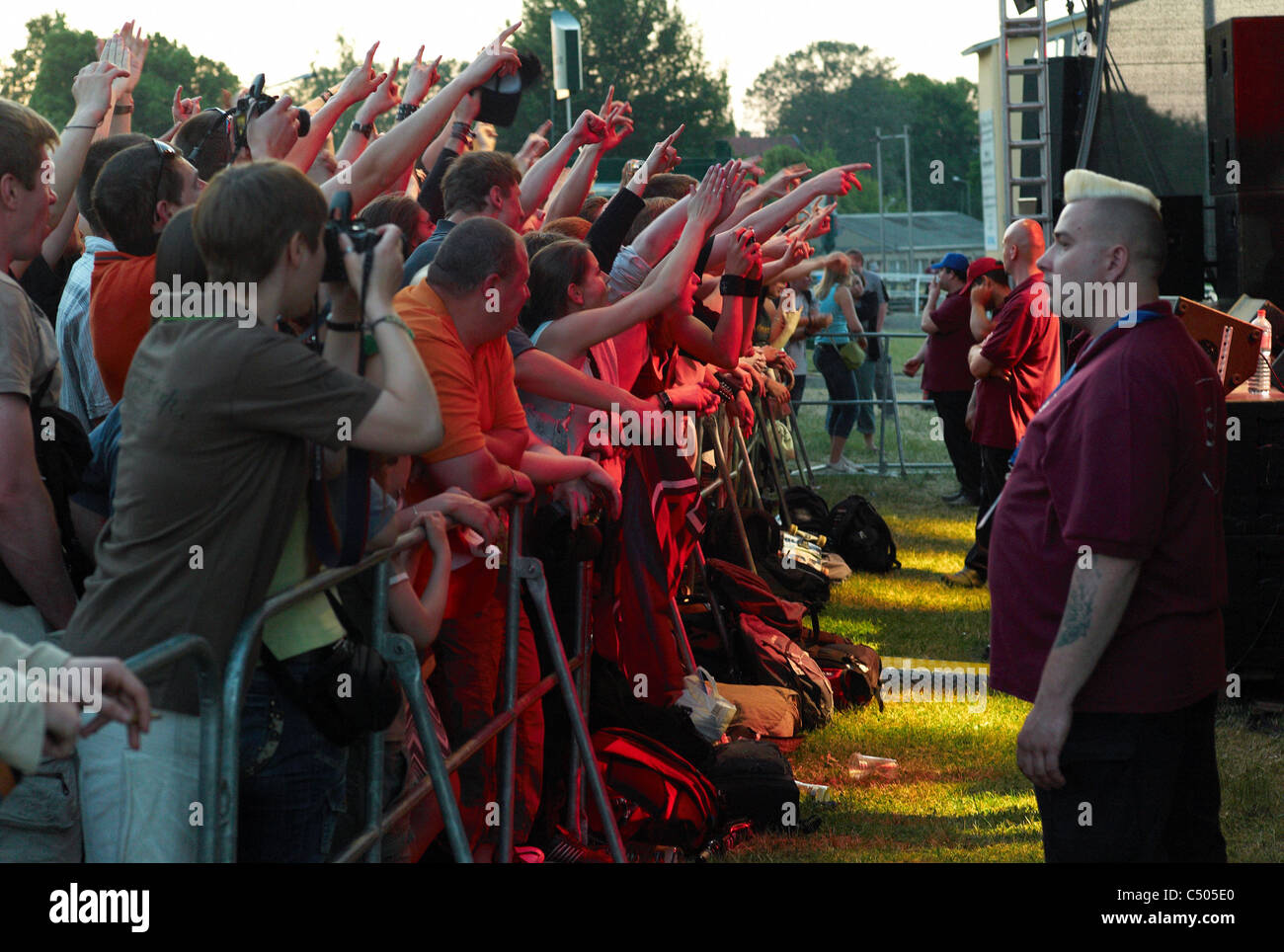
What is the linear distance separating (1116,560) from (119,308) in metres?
2.41

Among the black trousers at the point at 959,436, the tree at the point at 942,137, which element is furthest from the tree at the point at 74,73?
the black trousers at the point at 959,436

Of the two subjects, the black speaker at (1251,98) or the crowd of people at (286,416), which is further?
the black speaker at (1251,98)

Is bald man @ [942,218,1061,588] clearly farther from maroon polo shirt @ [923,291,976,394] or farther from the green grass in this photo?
maroon polo shirt @ [923,291,976,394]

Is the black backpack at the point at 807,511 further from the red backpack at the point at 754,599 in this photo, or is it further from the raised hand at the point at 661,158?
the raised hand at the point at 661,158

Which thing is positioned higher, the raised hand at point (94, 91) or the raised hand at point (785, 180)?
the raised hand at point (785, 180)

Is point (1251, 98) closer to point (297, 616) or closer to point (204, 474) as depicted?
point (297, 616)

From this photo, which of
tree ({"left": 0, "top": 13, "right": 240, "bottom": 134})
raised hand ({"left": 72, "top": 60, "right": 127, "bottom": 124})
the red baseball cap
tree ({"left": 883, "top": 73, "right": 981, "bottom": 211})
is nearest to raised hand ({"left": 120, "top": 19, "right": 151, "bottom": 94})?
raised hand ({"left": 72, "top": 60, "right": 127, "bottom": 124})

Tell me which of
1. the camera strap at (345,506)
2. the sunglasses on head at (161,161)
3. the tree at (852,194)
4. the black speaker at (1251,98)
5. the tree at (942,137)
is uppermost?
the tree at (942,137)

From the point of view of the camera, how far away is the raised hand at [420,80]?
208 inches

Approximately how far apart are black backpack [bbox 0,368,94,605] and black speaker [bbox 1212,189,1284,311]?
7101 mm

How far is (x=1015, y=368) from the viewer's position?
28.3 feet

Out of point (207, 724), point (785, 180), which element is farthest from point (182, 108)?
point (207, 724)

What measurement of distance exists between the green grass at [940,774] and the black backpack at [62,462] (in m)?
2.69

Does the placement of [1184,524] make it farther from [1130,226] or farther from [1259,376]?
[1259,376]
